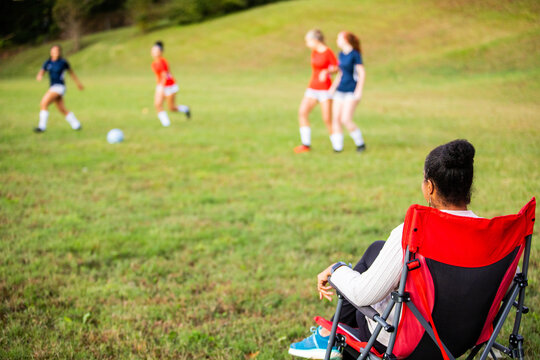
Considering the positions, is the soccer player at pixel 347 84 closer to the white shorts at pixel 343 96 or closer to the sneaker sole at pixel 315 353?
the white shorts at pixel 343 96

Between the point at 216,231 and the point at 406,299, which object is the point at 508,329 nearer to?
the point at 406,299

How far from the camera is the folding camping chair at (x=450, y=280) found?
6.44ft

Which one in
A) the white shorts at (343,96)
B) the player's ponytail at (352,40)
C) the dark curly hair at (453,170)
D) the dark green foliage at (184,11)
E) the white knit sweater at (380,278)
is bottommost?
the white shorts at (343,96)

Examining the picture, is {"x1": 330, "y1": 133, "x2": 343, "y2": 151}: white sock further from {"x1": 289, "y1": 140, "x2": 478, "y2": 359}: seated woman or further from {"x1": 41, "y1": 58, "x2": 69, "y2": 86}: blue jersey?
{"x1": 289, "y1": 140, "x2": 478, "y2": 359}: seated woman

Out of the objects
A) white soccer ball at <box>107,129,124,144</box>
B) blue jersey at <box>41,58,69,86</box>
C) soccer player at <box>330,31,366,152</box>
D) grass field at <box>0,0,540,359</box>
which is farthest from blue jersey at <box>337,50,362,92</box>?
blue jersey at <box>41,58,69,86</box>

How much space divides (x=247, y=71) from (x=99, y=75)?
41.0ft

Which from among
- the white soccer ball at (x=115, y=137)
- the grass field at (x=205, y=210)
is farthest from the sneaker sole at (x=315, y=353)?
the white soccer ball at (x=115, y=137)

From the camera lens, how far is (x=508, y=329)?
3562 mm

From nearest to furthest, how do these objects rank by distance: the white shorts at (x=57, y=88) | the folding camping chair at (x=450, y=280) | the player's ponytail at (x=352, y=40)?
the folding camping chair at (x=450, y=280), the player's ponytail at (x=352, y=40), the white shorts at (x=57, y=88)

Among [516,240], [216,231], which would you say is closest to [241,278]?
[216,231]

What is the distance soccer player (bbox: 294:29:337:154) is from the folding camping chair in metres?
7.50

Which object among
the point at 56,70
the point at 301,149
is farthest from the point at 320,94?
the point at 56,70

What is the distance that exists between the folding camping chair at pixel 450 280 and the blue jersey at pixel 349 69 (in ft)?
24.1

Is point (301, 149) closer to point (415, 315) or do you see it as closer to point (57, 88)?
point (57, 88)
